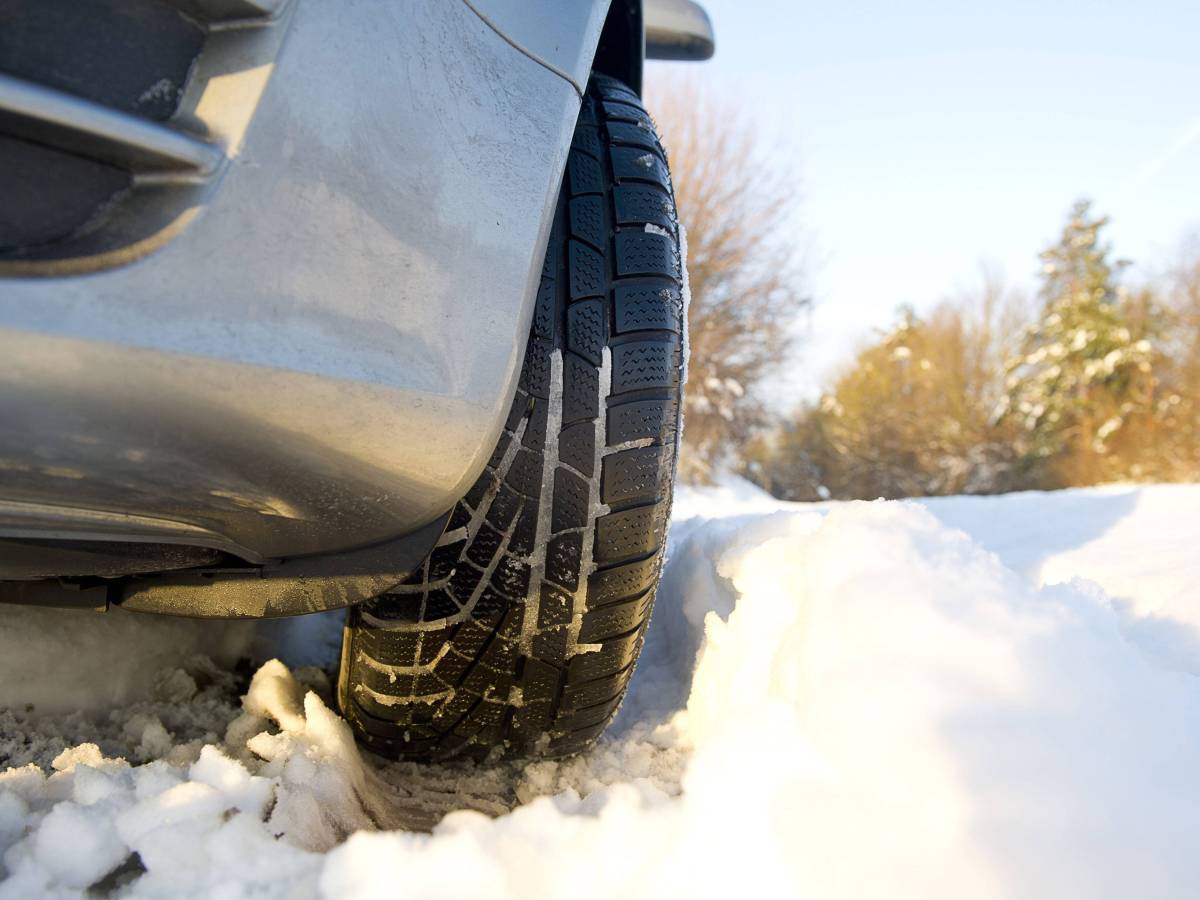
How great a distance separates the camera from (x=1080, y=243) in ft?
70.1

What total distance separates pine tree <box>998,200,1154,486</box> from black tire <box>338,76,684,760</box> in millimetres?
19102

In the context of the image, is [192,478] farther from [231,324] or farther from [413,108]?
[413,108]

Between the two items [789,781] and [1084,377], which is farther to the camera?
[1084,377]

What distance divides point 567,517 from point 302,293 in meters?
0.42

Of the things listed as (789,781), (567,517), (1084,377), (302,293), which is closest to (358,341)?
(302,293)

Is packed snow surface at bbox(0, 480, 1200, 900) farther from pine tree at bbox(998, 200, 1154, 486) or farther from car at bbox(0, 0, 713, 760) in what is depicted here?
pine tree at bbox(998, 200, 1154, 486)

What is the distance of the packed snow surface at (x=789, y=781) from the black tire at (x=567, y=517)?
129 millimetres

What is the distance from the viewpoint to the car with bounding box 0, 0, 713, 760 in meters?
0.60

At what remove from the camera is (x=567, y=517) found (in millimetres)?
964

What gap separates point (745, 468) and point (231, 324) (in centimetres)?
2087

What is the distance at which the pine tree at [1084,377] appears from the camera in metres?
17.6

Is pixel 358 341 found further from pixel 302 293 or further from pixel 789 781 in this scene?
pixel 789 781

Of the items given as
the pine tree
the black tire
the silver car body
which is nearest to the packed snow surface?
the black tire

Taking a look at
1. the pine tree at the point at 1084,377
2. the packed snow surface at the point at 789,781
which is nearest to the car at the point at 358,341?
the packed snow surface at the point at 789,781
